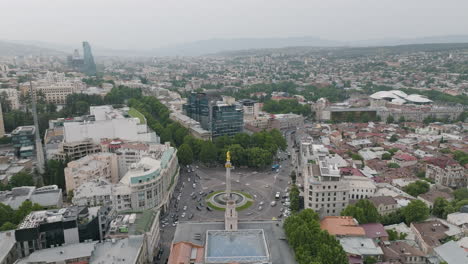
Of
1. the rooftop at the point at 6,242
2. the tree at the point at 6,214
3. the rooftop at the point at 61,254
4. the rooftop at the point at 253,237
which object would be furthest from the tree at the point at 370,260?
the tree at the point at 6,214

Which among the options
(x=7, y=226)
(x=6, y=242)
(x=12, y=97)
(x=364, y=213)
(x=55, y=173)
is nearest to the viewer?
(x=6, y=242)

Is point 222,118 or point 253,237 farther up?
point 222,118

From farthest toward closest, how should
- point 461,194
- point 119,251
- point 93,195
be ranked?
Answer: point 461,194 < point 93,195 < point 119,251

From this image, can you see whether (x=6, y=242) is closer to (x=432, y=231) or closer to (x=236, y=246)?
(x=236, y=246)

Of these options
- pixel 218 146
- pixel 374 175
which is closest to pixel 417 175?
pixel 374 175

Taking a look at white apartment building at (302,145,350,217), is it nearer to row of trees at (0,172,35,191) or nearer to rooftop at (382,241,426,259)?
rooftop at (382,241,426,259)

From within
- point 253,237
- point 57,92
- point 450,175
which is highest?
point 57,92

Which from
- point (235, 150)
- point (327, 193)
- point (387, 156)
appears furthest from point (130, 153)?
point (387, 156)

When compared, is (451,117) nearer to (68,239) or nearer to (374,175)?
(374,175)
